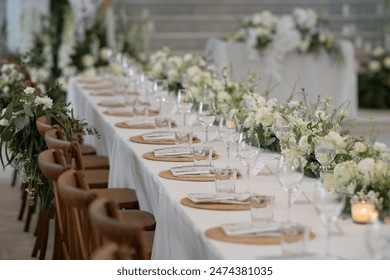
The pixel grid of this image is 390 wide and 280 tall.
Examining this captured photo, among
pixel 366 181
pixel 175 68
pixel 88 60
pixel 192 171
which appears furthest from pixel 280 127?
pixel 88 60

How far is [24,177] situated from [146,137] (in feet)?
2.37

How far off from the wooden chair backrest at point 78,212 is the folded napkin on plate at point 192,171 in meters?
0.53

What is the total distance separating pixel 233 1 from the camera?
13992 millimetres

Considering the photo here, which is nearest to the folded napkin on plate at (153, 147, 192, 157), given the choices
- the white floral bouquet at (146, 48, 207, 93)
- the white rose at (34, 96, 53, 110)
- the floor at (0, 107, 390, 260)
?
the white rose at (34, 96, 53, 110)

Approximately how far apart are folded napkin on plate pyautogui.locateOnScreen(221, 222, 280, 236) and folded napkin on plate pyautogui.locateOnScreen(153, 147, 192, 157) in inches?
56.9

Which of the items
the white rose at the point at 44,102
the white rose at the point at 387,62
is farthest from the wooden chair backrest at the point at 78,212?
the white rose at the point at 387,62

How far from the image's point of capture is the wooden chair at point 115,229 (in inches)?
99.3

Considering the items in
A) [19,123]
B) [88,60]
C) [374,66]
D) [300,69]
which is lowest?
[374,66]

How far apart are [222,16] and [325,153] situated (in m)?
10.5

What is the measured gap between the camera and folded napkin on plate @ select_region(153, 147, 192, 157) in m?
4.47

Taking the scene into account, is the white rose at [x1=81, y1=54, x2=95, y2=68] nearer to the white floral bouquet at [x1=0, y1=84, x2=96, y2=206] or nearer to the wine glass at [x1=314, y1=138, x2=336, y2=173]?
the white floral bouquet at [x1=0, y1=84, x2=96, y2=206]

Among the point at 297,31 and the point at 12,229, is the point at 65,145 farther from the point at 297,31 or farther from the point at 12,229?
the point at 297,31

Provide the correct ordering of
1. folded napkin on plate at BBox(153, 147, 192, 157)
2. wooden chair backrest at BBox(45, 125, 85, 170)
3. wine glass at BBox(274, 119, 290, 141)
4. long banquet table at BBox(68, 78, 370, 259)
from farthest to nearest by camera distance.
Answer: folded napkin on plate at BBox(153, 147, 192, 157) → wine glass at BBox(274, 119, 290, 141) → wooden chair backrest at BBox(45, 125, 85, 170) → long banquet table at BBox(68, 78, 370, 259)

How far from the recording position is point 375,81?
12289 millimetres
